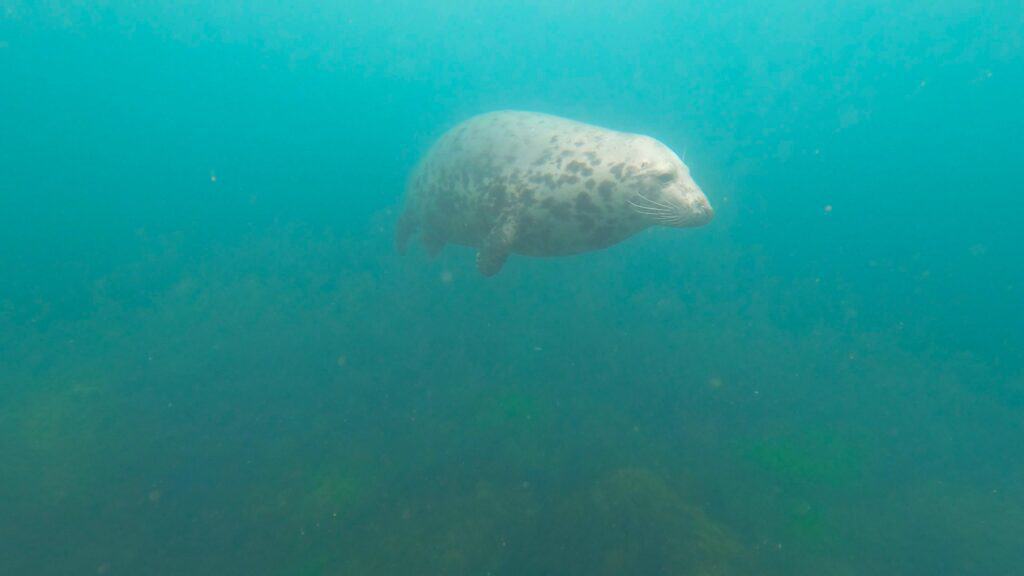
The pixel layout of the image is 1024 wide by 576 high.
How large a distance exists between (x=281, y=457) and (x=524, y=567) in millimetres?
3689

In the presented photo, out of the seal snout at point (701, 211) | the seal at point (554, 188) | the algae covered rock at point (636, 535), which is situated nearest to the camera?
the algae covered rock at point (636, 535)

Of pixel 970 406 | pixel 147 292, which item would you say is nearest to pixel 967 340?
pixel 970 406

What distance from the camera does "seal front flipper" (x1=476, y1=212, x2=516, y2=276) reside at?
6.18 metres

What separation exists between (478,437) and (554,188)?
11.9ft

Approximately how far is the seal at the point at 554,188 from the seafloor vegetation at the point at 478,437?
270 cm

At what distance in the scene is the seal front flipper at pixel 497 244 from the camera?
6.18 m

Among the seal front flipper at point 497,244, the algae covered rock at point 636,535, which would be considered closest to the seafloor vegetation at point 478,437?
the algae covered rock at point 636,535

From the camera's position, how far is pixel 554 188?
5.91 metres

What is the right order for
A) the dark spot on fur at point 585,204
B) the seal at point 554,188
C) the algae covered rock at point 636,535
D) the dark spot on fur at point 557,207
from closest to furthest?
the algae covered rock at point 636,535, the seal at point 554,188, the dark spot on fur at point 585,204, the dark spot on fur at point 557,207

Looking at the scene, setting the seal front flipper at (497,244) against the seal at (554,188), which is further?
the seal front flipper at (497,244)

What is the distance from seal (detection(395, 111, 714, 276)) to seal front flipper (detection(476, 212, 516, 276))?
0.04 ft

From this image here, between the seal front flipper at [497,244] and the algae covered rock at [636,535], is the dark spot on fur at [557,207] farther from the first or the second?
the algae covered rock at [636,535]

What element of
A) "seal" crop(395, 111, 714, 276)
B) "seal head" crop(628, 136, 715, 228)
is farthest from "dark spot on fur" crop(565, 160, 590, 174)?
"seal head" crop(628, 136, 715, 228)

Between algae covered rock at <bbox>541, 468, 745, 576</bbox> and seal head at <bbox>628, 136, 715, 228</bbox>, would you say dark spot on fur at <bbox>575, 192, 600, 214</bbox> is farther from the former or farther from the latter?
algae covered rock at <bbox>541, 468, 745, 576</bbox>
